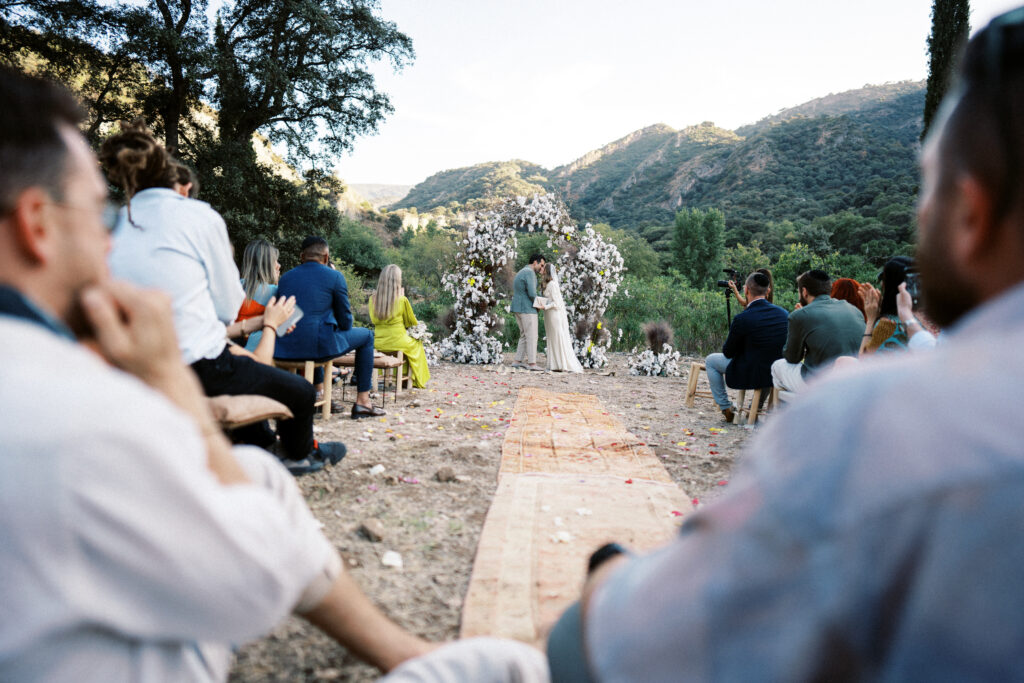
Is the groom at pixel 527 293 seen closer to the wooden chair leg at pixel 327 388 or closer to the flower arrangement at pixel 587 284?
the flower arrangement at pixel 587 284

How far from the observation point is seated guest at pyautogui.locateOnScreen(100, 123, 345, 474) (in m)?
2.70

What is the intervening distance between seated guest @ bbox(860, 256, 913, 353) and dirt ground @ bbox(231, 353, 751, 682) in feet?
4.53

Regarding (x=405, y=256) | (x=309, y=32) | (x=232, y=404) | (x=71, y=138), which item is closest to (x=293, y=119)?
(x=309, y=32)

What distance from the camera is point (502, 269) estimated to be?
11602 millimetres

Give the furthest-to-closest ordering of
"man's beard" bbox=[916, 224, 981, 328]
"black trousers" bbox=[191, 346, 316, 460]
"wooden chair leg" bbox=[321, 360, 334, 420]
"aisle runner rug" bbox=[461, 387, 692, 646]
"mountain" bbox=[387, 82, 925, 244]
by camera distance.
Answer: "mountain" bbox=[387, 82, 925, 244], "wooden chair leg" bbox=[321, 360, 334, 420], "black trousers" bbox=[191, 346, 316, 460], "aisle runner rug" bbox=[461, 387, 692, 646], "man's beard" bbox=[916, 224, 981, 328]

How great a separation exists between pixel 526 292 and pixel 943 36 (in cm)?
1521

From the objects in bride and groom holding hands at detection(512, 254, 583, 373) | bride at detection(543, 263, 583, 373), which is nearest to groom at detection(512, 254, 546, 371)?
bride and groom holding hands at detection(512, 254, 583, 373)

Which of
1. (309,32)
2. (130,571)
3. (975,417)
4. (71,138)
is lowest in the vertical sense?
(130,571)

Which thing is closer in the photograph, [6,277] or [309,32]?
[6,277]

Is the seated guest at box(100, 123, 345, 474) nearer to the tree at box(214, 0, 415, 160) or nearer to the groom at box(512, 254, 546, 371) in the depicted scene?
the groom at box(512, 254, 546, 371)

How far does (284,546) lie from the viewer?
841 millimetres

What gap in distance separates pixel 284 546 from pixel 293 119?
62.4 feet

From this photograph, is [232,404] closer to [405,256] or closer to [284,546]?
[284,546]

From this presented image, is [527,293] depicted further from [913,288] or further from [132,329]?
[132,329]
